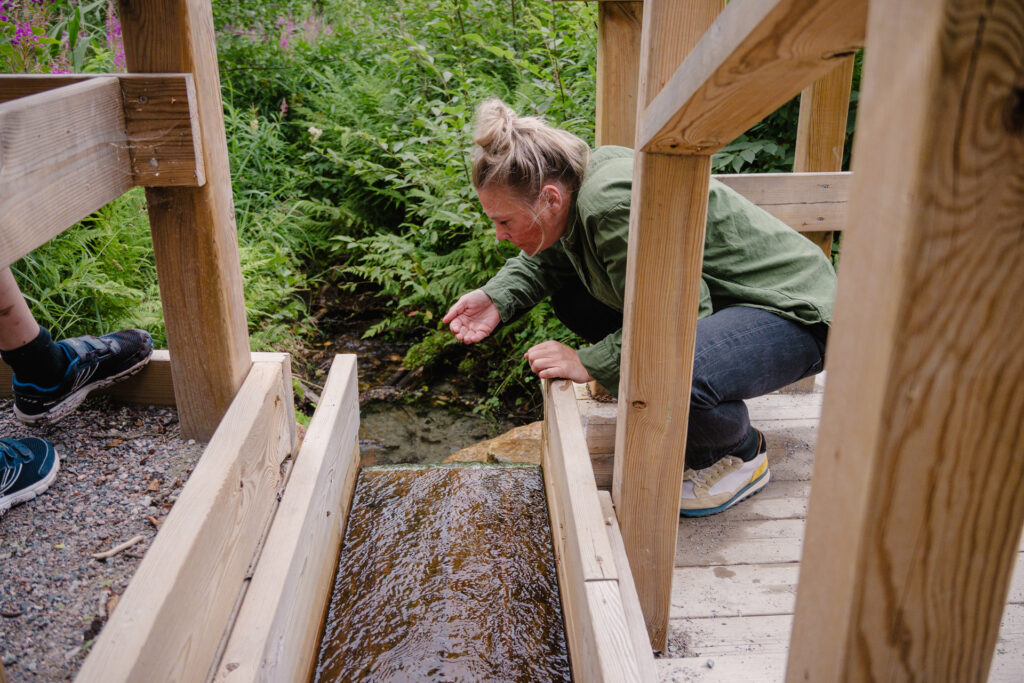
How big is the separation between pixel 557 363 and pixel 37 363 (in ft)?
4.84

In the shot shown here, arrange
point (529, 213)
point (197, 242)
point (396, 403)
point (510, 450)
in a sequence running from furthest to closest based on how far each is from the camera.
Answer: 1. point (396, 403)
2. point (510, 450)
3. point (529, 213)
4. point (197, 242)

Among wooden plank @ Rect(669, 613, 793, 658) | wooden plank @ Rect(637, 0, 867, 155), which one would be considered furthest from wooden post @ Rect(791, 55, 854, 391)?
wooden plank @ Rect(669, 613, 793, 658)

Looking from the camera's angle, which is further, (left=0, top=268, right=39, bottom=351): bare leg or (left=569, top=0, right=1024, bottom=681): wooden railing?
(left=0, top=268, right=39, bottom=351): bare leg

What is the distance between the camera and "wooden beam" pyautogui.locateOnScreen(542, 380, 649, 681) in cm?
143

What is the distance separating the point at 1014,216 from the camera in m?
0.52

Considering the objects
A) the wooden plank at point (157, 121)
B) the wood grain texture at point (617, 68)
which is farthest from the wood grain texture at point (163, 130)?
the wood grain texture at point (617, 68)

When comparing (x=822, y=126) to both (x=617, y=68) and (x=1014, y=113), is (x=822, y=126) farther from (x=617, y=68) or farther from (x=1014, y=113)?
(x=1014, y=113)

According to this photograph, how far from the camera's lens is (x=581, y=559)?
5.46 ft

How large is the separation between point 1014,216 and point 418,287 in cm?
386

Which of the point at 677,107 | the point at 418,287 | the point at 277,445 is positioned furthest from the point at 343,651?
the point at 418,287

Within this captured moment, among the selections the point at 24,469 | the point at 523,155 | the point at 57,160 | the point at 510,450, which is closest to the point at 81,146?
the point at 57,160

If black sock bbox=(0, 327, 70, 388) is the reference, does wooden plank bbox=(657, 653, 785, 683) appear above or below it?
below

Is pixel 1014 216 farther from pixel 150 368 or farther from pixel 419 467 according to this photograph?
pixel 419 467

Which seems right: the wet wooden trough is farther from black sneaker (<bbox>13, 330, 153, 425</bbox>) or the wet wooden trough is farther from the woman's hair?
the woman's hair
